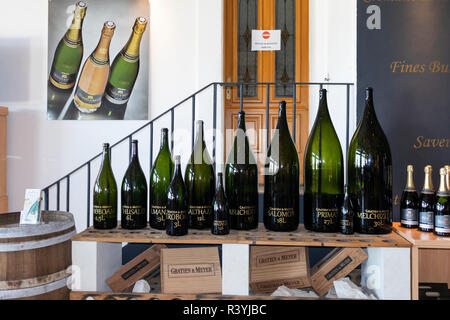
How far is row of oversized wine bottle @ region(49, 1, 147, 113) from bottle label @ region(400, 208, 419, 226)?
8.91ft

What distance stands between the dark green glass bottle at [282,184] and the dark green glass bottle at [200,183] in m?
0.19

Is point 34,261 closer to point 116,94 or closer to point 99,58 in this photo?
point 116,94

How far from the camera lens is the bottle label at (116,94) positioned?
308 centimetres

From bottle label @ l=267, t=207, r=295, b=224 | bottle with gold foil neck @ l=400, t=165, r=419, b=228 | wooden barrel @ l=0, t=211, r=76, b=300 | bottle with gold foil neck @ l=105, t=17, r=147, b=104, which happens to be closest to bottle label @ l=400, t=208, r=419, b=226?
bottle with gold foil neck @ l=400, t=165, r=419, b=228

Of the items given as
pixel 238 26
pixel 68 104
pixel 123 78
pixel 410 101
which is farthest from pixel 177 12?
pixel 410 101

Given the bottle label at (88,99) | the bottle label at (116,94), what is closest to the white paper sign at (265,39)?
the bottle label at (116,94)

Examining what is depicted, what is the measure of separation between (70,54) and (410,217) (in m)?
3.26

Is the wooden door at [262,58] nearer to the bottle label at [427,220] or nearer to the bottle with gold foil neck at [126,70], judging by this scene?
the bottle with gold foil neck at [126,70]

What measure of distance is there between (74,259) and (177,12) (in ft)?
9.11

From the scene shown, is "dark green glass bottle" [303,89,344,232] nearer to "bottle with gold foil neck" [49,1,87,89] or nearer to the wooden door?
the wooden door

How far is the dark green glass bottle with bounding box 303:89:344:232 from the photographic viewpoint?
901 mm
